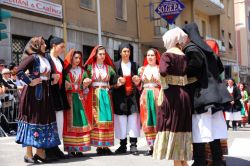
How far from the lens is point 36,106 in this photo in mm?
7258

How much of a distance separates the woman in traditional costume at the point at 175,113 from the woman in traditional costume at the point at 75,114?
2283mm

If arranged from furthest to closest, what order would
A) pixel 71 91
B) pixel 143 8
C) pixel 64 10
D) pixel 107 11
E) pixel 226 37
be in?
pixel 226 37
pixel 143 8
pixel 107 11
pixel 64 10
pixel 71 91

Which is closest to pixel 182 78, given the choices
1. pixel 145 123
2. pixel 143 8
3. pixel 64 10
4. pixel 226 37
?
pixel 145 123

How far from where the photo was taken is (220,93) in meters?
6.09

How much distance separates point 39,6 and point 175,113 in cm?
1210

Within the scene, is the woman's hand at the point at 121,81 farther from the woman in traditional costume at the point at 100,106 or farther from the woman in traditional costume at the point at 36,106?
the woman in traditional costume at the point at 36,106

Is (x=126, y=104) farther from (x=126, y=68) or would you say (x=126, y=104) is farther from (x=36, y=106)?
(x=36, y=106)

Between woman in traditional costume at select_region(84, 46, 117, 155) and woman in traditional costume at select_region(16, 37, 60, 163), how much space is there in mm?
902

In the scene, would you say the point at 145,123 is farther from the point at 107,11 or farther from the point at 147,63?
the point at 107,11

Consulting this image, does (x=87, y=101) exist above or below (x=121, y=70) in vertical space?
below

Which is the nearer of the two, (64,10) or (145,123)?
(145,123)

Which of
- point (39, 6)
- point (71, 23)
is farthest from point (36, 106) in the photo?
point (71, 23)

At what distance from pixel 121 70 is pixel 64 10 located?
1059 centimetres

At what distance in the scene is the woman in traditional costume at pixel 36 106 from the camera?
719cm
